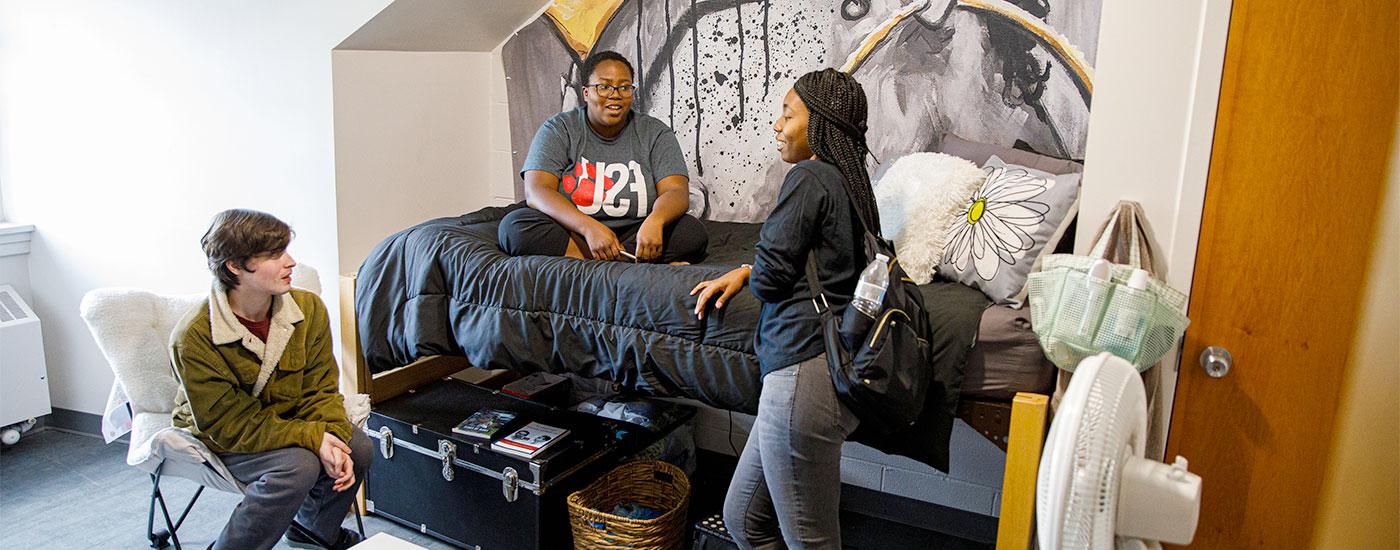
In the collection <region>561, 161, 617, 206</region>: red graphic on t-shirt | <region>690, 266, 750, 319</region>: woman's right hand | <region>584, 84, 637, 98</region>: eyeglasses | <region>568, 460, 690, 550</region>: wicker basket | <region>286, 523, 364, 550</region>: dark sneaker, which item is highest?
<region>584, 84, 637, 98</region>: eyeglasses

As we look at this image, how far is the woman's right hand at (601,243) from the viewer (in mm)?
2631

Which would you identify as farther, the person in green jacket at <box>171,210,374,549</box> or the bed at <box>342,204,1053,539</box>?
the person in green jacket at <box>171,210,374,549</box>

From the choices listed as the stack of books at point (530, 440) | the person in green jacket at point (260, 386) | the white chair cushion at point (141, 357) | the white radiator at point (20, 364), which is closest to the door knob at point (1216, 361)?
the stack of books at point (530, 440)

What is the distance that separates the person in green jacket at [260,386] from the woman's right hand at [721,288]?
38.2 inches

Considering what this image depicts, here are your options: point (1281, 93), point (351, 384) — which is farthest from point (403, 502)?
point (1281, 93)

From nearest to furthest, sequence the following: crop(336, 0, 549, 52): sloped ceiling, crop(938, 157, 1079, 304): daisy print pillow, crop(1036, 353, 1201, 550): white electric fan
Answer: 1. crop(1036, 353, 1201, 550): white electric fan
2. crop(938, 157, 1079, 304): daisy print pillow
3. crop(336, 0, 549, 52): sloped ceiling

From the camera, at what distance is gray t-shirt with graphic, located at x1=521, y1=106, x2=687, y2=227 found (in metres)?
2.83

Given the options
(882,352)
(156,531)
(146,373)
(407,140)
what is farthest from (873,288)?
(156,531)

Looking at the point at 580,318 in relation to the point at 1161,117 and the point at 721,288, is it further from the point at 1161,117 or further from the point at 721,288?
the point at 1161,117

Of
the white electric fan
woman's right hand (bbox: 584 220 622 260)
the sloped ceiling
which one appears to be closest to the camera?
the white electric fan

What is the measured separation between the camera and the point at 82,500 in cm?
292

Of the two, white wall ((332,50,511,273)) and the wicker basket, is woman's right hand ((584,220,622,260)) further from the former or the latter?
white wall ((332,50,511,273))

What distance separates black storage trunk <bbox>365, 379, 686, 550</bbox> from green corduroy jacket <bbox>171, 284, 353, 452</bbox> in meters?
0.34

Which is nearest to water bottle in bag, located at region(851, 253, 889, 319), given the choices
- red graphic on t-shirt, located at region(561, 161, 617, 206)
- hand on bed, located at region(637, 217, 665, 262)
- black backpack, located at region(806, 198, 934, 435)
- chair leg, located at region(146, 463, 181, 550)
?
black backpack, located at region(806, 198, 934, 435)
